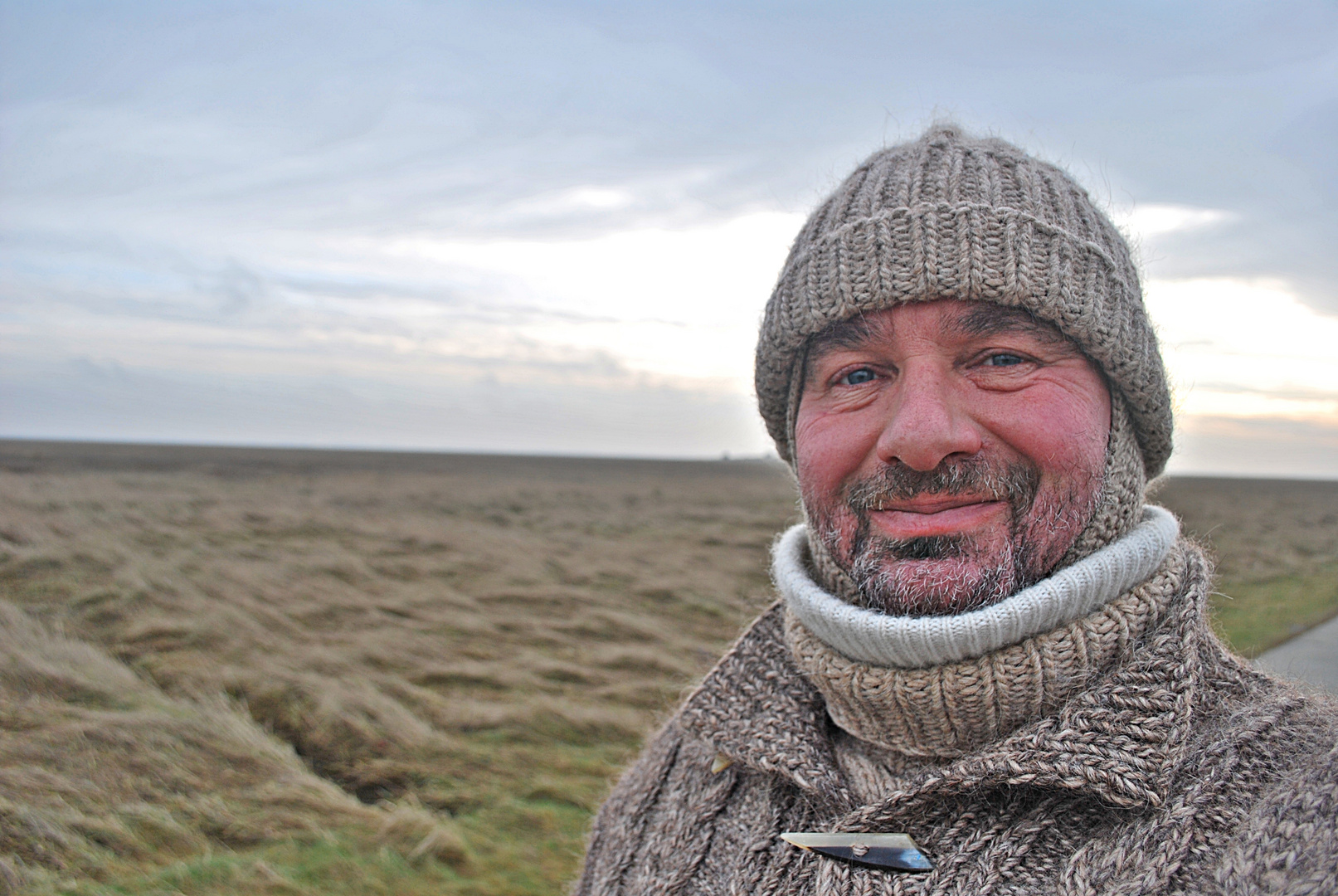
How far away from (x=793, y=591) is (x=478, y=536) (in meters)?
15.8

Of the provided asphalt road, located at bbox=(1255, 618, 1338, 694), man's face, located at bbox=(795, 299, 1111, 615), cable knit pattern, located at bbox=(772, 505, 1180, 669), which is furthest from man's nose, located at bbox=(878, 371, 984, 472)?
asphalt road, located at bbox=(1255, 618, 1338, 694)

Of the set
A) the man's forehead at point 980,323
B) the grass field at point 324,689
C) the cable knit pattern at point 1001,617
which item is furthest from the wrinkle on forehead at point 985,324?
the grass field at point 324,689

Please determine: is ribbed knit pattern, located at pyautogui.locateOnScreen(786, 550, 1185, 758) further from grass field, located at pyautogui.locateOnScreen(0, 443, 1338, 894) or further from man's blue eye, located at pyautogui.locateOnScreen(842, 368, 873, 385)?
grass field, located at pyautogui.locateOnScreen(0, 443, 1338, 894)

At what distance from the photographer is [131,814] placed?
4.50 metres

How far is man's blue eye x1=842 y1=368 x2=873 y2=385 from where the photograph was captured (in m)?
1.81

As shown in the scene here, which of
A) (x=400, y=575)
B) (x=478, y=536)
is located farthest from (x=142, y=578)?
(x=478, y=536)

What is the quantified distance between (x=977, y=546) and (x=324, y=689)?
6.20 metres

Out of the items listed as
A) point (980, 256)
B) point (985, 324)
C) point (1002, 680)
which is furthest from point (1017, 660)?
point (980, 256)

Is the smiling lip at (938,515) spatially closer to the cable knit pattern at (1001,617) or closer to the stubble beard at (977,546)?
the stubble beard at (977,546)

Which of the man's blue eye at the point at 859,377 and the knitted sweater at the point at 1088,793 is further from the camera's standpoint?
the man's blue eye at the point at 859,377

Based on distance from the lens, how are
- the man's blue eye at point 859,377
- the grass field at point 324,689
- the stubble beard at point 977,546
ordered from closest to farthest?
the stubble beard at point 977,546 < the man's blue eye at point 859,377 < the grass field at point 324,689

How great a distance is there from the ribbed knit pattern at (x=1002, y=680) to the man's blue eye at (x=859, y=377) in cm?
62

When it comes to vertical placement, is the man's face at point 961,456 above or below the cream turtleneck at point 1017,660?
above

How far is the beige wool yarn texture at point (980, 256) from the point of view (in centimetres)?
168
